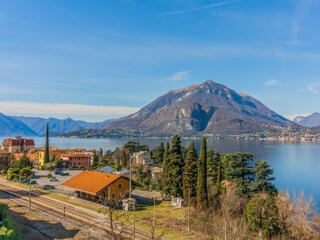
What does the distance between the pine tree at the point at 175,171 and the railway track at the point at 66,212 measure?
1171 centimetres

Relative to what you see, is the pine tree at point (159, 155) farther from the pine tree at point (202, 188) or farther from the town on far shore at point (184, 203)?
the pine tree at point (202, 188)

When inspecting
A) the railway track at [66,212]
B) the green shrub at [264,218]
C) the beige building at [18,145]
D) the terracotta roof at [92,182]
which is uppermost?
the beige building at [18,145]

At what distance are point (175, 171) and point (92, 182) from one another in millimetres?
10590

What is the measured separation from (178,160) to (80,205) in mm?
13389

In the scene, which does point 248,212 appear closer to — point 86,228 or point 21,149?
point 86,228

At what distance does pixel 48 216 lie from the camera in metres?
32.9

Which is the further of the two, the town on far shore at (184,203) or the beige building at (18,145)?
the beige building at (18,145)

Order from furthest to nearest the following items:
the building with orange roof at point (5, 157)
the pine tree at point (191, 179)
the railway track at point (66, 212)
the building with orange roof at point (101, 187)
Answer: the building with orange roof at point (5, 157) → the building with orange roof at point (101, 187) → the pine tree at point (191, 179) → the railway track at point (66, 212)

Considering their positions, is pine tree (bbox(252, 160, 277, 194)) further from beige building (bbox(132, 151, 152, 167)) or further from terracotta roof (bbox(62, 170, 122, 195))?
beige building (bbox(132, 151, 152, 167))

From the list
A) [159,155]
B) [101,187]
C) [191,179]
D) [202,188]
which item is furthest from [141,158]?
[202,188]

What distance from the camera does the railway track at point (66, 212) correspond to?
27544 millimetres

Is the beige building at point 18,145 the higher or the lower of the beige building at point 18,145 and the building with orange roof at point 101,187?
the higher

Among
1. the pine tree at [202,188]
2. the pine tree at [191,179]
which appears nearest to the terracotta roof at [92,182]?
the pine tree at [191,179]

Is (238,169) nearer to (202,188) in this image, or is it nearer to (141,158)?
(202,188)
